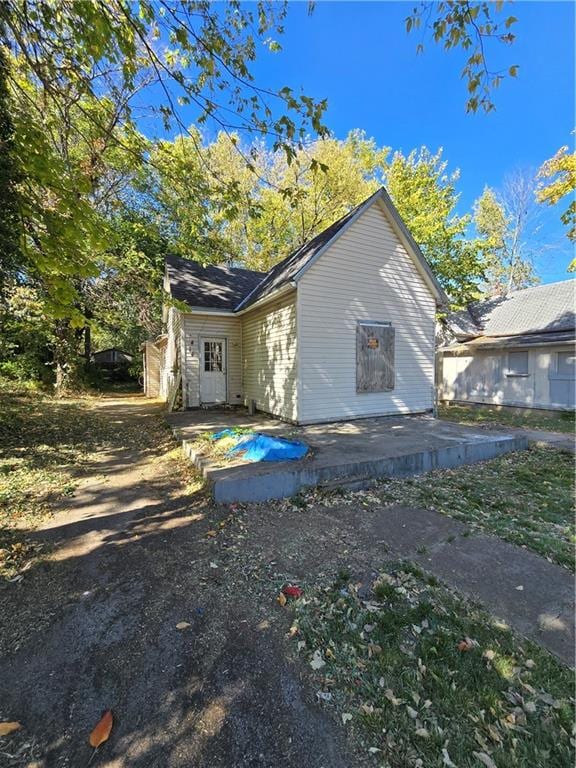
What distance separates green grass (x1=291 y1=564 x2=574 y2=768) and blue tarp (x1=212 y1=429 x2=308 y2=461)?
254 cm

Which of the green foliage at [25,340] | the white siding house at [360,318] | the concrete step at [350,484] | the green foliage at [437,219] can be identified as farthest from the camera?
the green foliage at [437,219]

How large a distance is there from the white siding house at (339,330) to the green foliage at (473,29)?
467cm

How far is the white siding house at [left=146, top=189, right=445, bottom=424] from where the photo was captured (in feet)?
25.4

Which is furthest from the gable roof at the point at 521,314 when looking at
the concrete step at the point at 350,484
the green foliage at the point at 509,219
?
the concrete step at the point at 350,484

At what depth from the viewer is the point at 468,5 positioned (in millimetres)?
2617

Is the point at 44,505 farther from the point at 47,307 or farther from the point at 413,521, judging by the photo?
the point at 413,521

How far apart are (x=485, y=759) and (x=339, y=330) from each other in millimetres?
7138

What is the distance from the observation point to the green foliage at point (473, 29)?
2.62 metres

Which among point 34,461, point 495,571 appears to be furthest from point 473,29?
point 34,461

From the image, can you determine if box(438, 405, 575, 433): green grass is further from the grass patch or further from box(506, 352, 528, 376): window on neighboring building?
the grass patch

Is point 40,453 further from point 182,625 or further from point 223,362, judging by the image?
point 223,362

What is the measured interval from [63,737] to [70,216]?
15.4 feet

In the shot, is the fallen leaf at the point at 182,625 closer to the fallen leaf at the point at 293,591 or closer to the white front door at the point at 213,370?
the fallen leaf at the point at 293,591

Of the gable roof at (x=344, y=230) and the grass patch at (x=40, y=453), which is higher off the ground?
the gable roof at (x=344, y=230)
